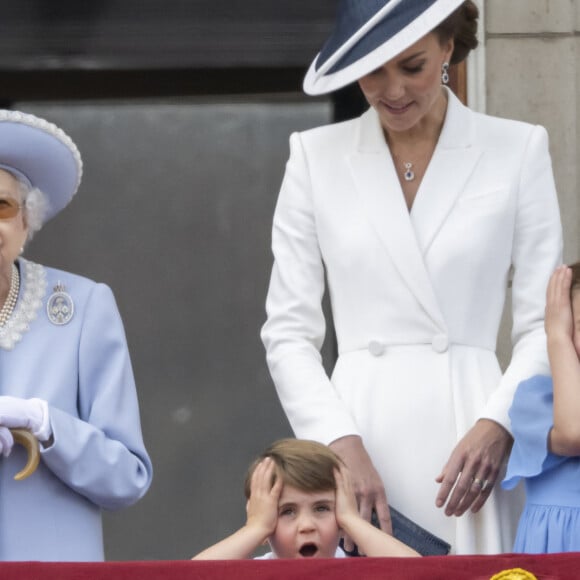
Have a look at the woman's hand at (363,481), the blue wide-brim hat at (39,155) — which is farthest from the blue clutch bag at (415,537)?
the blue wide-brim hat at (39,155)

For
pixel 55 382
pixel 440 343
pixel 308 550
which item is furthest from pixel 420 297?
pixel 55 382

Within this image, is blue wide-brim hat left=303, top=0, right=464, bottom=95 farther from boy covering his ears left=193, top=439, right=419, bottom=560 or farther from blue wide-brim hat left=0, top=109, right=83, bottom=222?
boy covering his ears left=193, top=439, right=419, bottom=560

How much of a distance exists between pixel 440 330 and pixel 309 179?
446 mm

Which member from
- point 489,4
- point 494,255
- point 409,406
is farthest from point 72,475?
point 489,4

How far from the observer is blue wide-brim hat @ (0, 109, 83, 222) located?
13.5ft

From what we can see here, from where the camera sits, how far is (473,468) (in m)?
4.09

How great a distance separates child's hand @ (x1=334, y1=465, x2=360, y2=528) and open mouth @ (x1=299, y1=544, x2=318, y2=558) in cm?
7

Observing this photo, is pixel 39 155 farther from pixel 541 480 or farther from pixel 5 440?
pixel 541 480

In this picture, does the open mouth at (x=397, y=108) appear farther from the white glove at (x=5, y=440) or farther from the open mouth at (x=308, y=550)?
the white glove at (x=5, y=440)

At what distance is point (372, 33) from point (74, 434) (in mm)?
1031

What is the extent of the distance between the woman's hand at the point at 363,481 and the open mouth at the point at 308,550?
0.13 meters

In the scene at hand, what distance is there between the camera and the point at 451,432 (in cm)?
426

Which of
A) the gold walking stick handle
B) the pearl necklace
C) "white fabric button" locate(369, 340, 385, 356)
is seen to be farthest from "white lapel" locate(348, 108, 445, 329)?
the gold walking stick handle

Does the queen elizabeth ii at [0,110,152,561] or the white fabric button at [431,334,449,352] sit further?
the white fabric button at [431,334,449,352]
